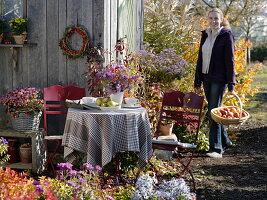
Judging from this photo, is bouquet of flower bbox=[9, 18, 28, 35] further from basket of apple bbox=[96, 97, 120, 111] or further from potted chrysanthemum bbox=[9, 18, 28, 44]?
basket of apple bbox=[96, 97, 120, 111]

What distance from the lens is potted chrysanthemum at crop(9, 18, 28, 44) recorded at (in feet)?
21.0

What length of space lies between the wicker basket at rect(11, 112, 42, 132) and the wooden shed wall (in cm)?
71

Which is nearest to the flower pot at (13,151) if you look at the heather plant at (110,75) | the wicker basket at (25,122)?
the wicker basket at (25,122)

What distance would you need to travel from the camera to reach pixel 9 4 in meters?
6.64

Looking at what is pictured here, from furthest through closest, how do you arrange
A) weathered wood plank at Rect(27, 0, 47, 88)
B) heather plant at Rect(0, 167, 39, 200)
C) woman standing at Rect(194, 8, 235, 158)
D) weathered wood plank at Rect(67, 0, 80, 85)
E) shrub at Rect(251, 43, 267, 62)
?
shrub at Rect(251, 43, 267, 62) → woman standing at Rect(194, 8, 235, 158) → weathered wood plank at Rect(27, 0, 47, 88) → weathered wood plank at Rect(67, 0, 80, 85) → heather plant at Rect(0, 167, 39, 200)

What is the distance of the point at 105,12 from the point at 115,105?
159 centimetres

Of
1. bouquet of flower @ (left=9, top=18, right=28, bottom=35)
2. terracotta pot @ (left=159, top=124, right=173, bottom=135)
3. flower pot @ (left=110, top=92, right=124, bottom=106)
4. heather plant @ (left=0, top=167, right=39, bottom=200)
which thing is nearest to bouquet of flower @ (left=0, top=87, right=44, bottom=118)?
bouquet of flower @ (left=9, top=18, right=28, bottom=35)

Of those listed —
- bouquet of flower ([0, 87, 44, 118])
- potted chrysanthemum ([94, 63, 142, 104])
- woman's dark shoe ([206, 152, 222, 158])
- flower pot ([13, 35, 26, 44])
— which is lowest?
woman's dark shoe ([206, 152, 222, 158])

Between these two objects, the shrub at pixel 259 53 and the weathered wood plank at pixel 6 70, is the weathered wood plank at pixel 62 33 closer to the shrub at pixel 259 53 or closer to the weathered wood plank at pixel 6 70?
the weathered wood plank at pixel 6 70

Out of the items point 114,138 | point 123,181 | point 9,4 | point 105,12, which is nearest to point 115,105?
point 114,138

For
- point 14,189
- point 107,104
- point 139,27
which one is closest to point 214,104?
point 107,104

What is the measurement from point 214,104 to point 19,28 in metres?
3.02

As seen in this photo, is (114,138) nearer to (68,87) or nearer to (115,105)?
(115,105)

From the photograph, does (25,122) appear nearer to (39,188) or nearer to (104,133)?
(104,133)
